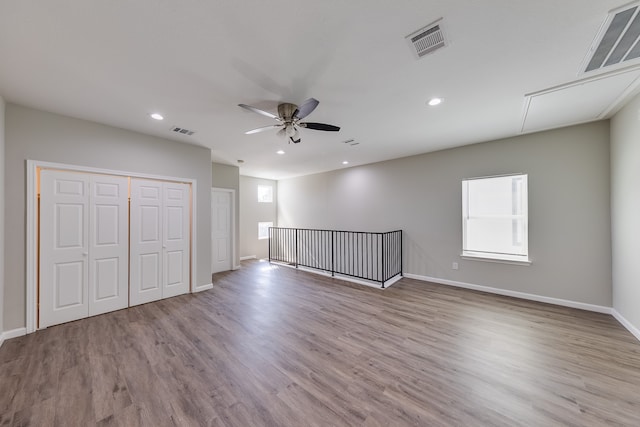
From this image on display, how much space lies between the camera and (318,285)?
471 cm

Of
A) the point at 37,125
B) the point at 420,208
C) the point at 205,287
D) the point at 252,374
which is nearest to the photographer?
the point at 252,374

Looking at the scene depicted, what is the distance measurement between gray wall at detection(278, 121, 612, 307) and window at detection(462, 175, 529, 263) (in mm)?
143

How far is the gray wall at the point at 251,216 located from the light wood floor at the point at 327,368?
13.3 feet

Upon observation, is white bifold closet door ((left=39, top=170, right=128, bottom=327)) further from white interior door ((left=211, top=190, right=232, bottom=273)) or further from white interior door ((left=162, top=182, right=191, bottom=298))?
white interior door ((left=211, top=190, right=232, bottom=273))

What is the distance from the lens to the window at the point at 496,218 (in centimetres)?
404

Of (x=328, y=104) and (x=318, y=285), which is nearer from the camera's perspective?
(x=328, y=104)

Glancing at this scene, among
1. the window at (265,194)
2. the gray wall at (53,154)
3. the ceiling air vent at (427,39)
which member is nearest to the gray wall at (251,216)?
the window at (265,194)

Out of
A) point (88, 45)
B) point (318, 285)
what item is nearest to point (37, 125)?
point (88, 45)

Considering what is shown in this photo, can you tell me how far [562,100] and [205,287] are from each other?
19.9ft

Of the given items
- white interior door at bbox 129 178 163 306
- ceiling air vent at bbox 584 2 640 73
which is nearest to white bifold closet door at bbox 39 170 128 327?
white interior door at bbox 129 178 163 306

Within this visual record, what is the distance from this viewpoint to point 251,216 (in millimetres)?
7738

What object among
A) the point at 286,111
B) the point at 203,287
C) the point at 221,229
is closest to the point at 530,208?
the point at 286,111

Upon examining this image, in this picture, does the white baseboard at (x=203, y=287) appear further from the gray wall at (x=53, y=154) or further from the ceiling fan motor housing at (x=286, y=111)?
the ceiling fan motor housing at (x=286, y=111)

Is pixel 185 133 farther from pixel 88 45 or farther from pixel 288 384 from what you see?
pixel 288 384
